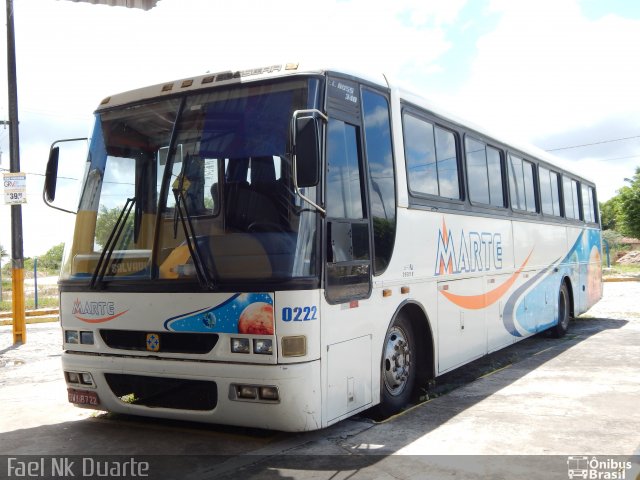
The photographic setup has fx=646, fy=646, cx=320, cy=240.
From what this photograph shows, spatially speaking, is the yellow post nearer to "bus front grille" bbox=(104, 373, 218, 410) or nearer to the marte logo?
"bus front grille" bbox=(104, 373, 218, 410)

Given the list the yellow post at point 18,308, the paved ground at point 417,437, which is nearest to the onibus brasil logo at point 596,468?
the paved ground at point 417,437

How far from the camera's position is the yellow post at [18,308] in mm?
12898

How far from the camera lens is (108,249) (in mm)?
5645

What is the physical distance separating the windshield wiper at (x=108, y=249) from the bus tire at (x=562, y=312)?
912 cm

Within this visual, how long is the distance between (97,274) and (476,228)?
474 cm

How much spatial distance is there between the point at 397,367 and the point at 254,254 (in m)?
2.16

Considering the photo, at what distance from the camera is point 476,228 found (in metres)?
8.25

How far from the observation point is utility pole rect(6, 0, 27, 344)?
42.7 feet

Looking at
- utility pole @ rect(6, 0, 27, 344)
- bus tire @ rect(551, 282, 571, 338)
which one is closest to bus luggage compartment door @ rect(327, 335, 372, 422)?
bus tire @ rect(551, 282, 571, 338)

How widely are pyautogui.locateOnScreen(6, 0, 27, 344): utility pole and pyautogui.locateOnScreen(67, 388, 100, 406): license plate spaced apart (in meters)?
7.90

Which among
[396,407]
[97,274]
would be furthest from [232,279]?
[396,407]

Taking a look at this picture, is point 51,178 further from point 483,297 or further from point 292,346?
point 483,297

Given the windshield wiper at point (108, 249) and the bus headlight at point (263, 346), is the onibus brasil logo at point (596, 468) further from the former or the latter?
the windshield wiper at point (108, 249)

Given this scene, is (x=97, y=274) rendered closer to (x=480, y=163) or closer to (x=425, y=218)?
(x=425, y=218)
